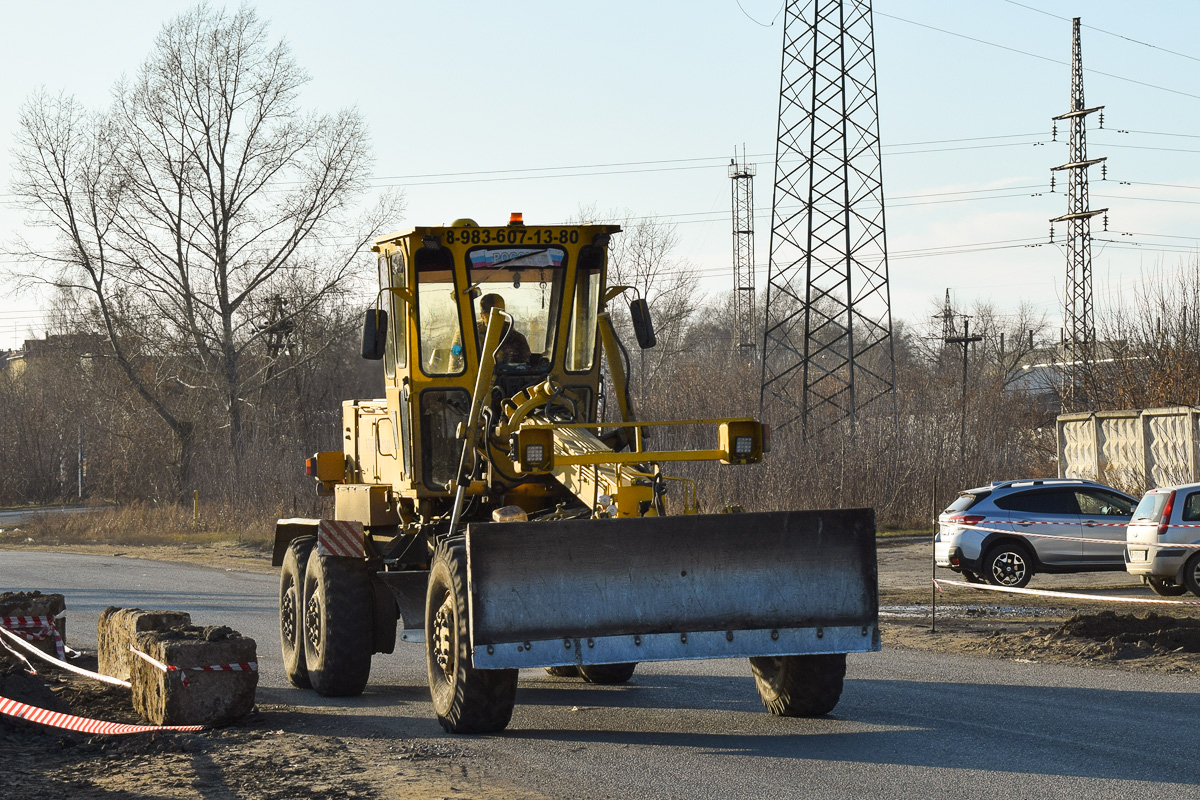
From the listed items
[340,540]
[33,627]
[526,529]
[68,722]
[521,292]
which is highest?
[521,292]

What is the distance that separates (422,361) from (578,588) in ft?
9.47

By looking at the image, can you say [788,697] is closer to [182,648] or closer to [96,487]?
[182,648]

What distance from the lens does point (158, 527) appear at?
38625mm

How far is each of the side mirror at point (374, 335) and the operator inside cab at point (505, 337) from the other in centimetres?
80

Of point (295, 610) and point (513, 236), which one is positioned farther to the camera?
point (295, 610)

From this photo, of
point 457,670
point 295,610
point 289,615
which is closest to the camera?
point 457,670

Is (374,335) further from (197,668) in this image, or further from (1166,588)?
(1166,588)

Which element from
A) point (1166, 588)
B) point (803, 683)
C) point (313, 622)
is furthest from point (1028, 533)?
point (313, 622)

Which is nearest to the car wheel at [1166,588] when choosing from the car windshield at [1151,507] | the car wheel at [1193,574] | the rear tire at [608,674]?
the car wheel at [1193,574]

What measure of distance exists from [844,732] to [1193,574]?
38.1 feet

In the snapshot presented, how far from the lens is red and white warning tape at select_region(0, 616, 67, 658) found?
41.5 ft

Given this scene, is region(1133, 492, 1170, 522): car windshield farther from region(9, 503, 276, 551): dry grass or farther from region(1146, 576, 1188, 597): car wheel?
region(9, 503, 276, 551): dry grass

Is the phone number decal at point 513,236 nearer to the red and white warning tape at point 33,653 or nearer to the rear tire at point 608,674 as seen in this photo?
the rear tire at point 608,674

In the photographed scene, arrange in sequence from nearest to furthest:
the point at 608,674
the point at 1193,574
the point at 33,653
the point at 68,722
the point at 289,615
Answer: the point at 68,722 < the point at 608,674 < the point at 289,615 < the point at 33,653 < the point at 1193,574
